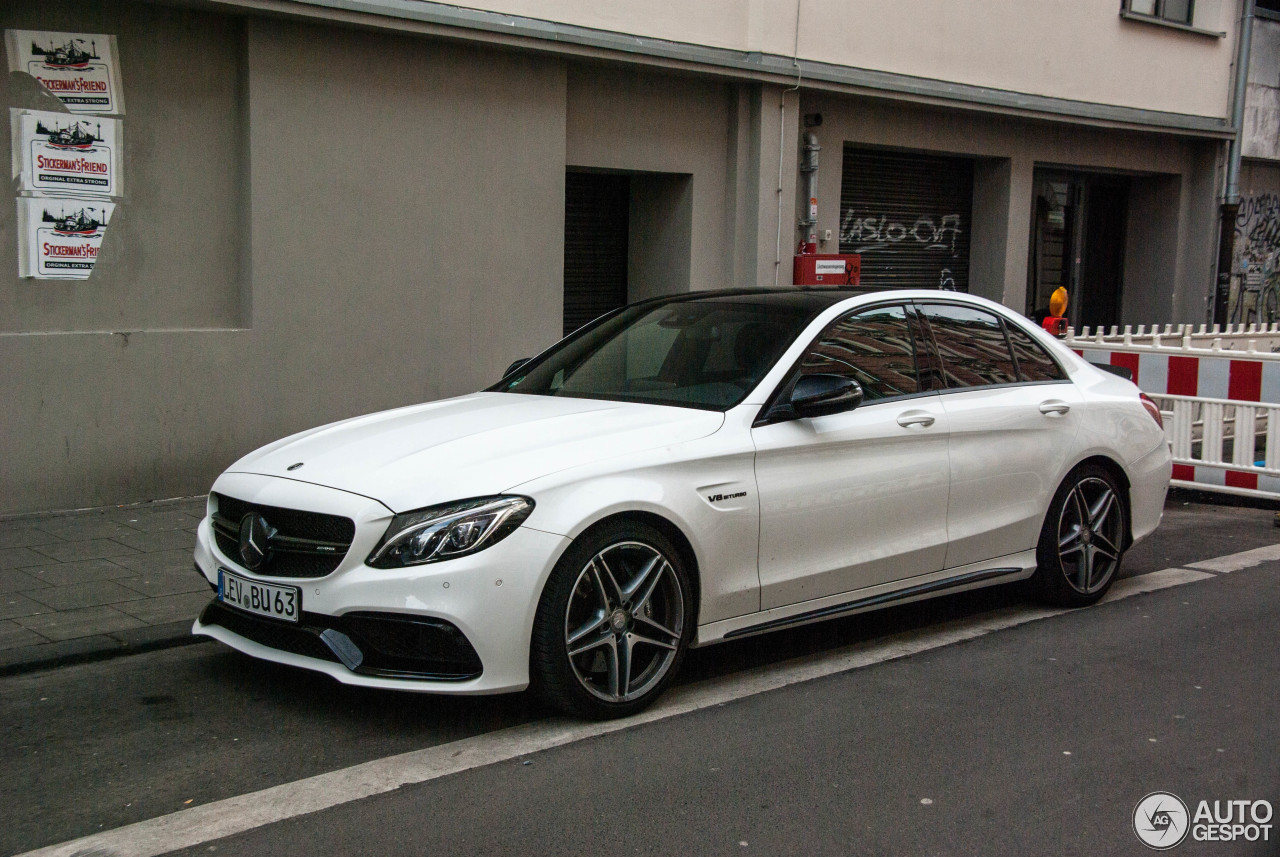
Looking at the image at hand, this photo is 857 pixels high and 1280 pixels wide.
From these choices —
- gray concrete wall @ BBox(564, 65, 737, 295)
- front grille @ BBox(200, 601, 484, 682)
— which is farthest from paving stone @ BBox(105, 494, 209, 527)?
gray concrete wall @ BBox(564, 65, 737, 295)

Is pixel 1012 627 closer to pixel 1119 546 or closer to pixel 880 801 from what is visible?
pixel 1119 546

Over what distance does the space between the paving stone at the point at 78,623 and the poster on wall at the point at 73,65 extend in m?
3.98

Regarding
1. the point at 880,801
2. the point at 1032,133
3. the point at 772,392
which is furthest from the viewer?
the point at 1032,133

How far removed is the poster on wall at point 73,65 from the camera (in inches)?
330

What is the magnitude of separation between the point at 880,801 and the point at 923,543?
1.86 metres

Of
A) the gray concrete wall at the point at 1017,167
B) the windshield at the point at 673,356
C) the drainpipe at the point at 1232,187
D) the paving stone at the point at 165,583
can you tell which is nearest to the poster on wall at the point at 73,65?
the paving stone at the point at 165,583

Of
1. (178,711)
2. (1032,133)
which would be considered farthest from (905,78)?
(178,711)

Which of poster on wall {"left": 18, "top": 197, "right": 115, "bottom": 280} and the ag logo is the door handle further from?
poster on wall {"left": 18, "top": 197, "right": 115, "bottom": 280}

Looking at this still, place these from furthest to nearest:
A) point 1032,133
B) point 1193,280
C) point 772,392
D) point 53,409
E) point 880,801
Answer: point 1193,280
point 1032,133
point 53,409
point 772,392
point 880,801

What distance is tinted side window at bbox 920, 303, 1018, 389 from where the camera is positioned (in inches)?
241

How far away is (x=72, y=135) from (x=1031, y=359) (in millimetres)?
6221

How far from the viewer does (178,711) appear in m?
4.91

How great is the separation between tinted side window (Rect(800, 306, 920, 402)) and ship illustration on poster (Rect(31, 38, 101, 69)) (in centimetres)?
568

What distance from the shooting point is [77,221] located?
8719 millimetres
